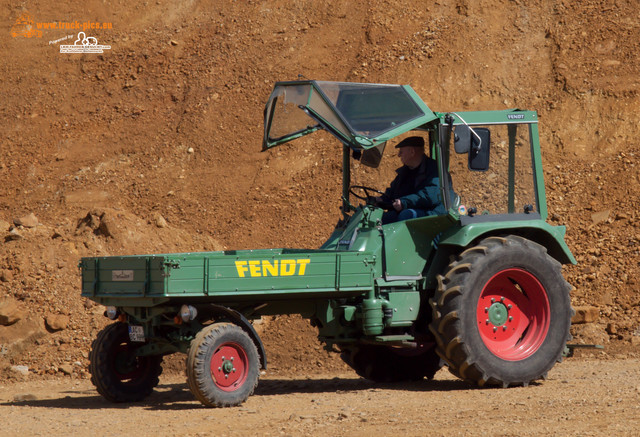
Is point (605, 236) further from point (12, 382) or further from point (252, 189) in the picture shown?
point (12, 382)

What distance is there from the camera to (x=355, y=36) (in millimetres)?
20812

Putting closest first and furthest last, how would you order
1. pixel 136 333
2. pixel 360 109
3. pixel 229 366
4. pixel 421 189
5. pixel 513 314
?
pixel 229 366 < pixel 136 333 < pixel 360 109 < pixel 421 189 < pixel 513 314

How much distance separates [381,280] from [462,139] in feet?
5.12

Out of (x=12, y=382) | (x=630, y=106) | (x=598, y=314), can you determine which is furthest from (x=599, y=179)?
(x=12, y=382)

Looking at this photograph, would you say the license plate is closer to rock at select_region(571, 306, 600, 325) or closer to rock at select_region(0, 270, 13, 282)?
rock at select_region(0, 270, 13, 282)

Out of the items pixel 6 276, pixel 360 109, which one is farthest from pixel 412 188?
pixel 6 276

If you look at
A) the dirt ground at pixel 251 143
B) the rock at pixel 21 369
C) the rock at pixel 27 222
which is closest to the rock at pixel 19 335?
the dirt ground at pixel 251 143

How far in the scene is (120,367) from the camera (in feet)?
31.0

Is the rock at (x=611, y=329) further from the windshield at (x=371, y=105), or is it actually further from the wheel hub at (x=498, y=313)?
the windshield at (x=371, y=105)

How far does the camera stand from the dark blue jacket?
9.71 metres

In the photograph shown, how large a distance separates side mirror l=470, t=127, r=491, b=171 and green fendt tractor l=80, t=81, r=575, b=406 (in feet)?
0.04

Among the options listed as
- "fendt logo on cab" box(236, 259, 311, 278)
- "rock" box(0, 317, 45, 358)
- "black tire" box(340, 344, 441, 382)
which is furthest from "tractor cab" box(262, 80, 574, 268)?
"rock" box(0, 317, 45, 358)

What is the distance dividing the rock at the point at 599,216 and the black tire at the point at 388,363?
645 centimetres

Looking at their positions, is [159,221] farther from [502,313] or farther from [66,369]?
[502,313]
